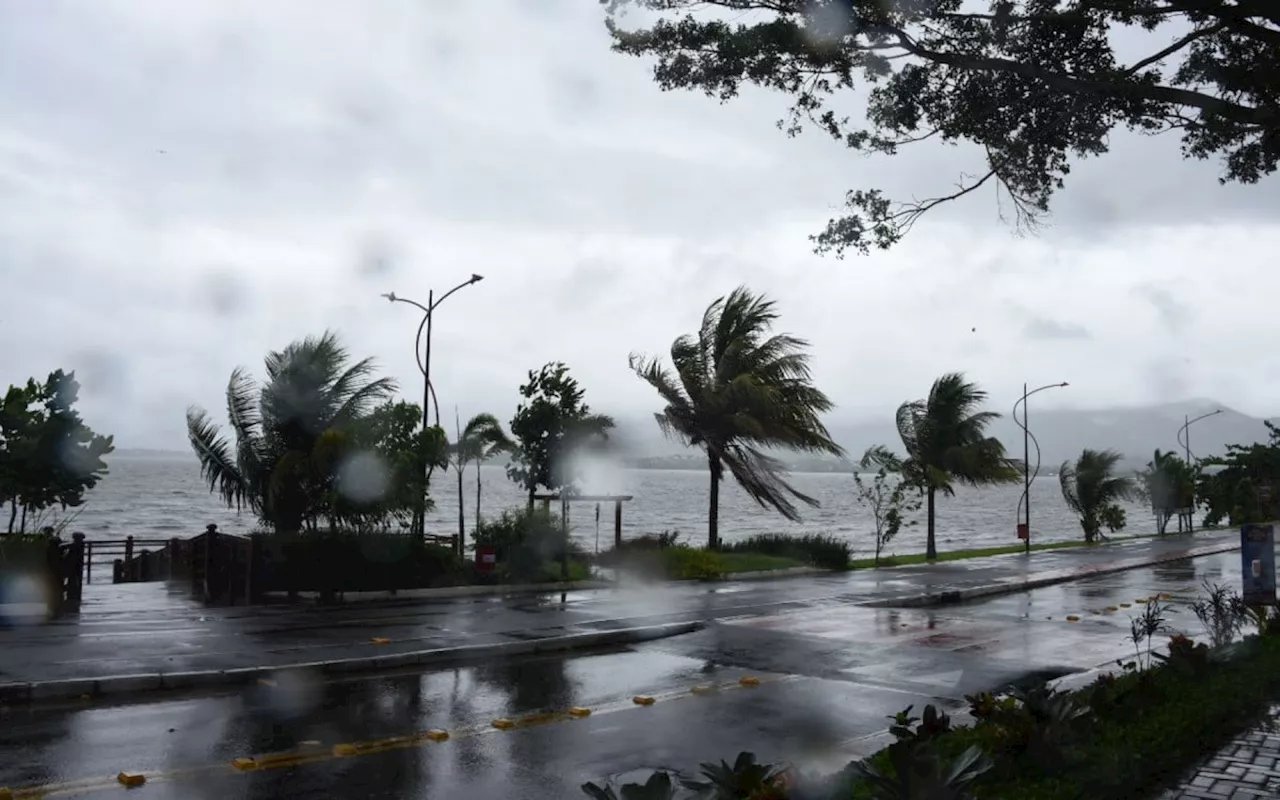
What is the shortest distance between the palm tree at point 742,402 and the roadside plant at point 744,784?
27.4 metres

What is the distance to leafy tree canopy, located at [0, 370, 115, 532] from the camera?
19.4m

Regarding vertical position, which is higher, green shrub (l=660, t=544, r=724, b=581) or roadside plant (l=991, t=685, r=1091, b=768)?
roadside plant (l=991, t=685, r=1091, b=768)

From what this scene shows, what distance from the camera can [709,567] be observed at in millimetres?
28797

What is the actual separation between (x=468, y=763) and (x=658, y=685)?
163 inches

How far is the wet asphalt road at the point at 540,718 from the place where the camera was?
8.09m

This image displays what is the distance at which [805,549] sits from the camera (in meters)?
34.0

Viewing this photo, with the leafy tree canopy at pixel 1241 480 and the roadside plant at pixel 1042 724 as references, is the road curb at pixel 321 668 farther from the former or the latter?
the leafy tree canopy at pixel 1241 480

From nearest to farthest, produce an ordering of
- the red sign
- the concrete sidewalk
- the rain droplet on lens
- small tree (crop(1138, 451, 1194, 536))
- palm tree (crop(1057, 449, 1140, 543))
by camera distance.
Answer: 1. the concrete sidewalk
2. the rain droplet on lens
3. the red sign
4. palm tree (crop(1057, 449, 1140, 543))
5. small tree (crop(1138, 451, 1194, 536))

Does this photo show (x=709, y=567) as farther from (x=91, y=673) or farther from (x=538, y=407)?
(x=91, y=673)

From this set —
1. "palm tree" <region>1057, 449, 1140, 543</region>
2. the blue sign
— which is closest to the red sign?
the blue sign

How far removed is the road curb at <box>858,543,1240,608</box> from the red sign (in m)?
7.95

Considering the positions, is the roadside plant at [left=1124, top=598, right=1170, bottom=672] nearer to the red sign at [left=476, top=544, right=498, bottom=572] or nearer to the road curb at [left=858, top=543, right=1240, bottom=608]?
the road curb at [left=858, top=543, right=1240, bottom=608]

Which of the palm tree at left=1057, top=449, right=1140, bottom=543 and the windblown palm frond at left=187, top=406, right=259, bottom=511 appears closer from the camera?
the windblown palm frond at left=187, top=406, right=259, bottom=511

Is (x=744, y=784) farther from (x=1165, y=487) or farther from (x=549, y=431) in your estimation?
(x=1165, y=487)
